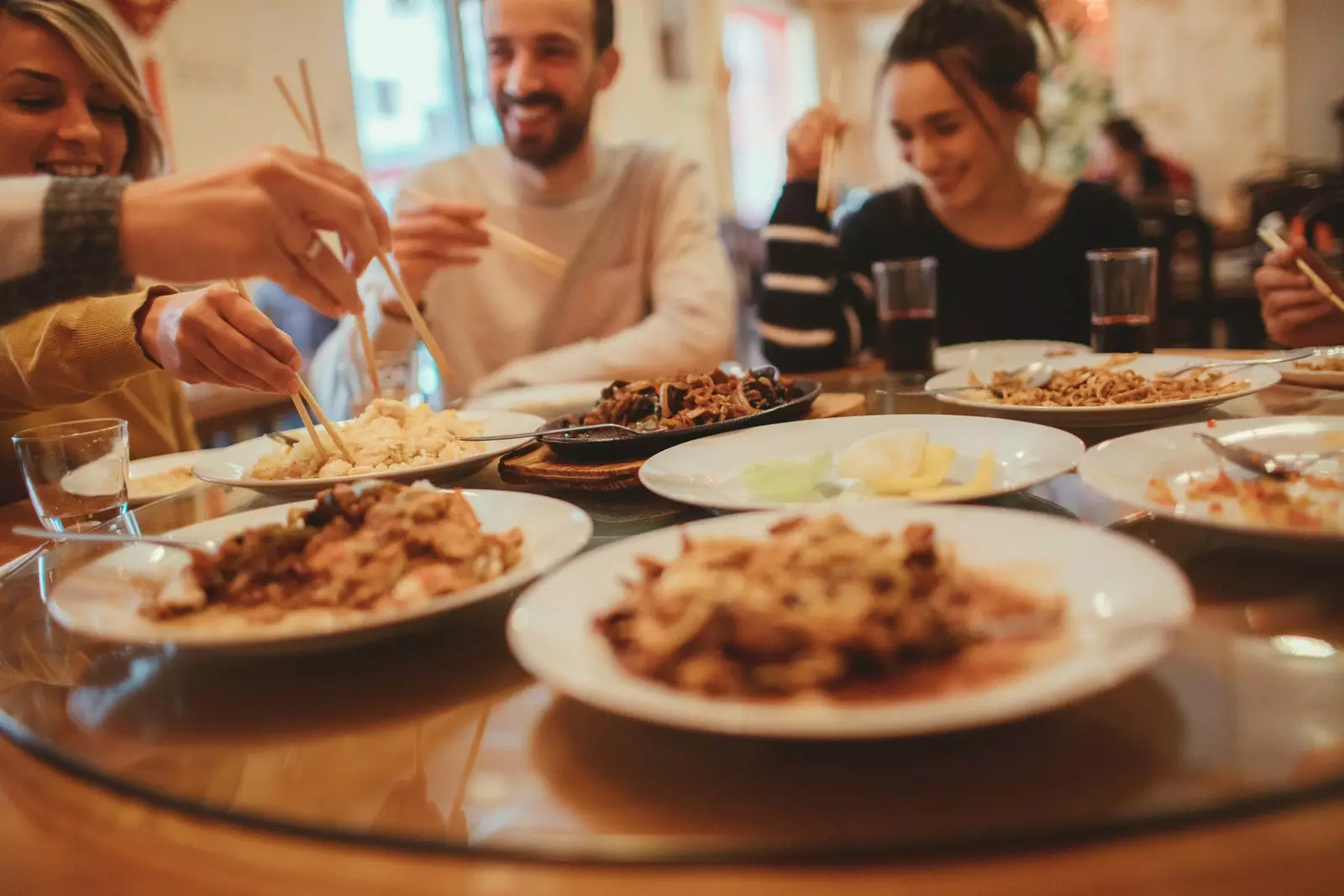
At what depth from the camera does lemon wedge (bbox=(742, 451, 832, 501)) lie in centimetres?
90

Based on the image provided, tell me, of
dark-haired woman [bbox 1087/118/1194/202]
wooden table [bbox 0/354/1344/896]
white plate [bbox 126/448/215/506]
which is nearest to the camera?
wooden table [bbox 0/354/1344/896]

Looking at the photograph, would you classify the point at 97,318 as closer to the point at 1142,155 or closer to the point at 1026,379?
the point at 1026,379

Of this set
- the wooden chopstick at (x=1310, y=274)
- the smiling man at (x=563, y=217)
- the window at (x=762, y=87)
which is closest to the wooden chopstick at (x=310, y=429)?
the smiling man at (x=563, y=217)

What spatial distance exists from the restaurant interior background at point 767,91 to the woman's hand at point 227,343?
103cm

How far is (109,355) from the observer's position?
1.41m

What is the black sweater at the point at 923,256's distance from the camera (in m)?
2.24

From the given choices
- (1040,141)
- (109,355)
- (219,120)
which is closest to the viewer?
(109,355)

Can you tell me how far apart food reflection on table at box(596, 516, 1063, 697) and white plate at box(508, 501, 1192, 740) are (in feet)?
0.05

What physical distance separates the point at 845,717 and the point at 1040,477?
0.46 metres

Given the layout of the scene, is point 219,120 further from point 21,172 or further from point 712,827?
point 712,827

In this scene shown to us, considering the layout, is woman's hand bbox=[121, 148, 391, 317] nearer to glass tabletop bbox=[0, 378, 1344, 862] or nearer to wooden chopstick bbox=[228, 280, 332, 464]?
wooden chopstick bbox=[228, 280, 332, 464]

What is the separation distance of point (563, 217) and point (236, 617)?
88.0 inches

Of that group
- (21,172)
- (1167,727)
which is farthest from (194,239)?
(21,172)

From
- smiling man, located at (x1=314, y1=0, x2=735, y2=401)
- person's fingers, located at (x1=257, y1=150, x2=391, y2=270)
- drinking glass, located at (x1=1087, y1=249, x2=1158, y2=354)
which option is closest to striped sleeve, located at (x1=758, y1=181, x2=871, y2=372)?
smiling man, located at (x1=314, y1=0, x2=735, y2=401)
